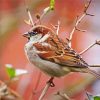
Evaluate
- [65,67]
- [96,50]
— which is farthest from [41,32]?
→ [96,50]

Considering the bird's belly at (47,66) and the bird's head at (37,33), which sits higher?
the bird's head at (37,33)

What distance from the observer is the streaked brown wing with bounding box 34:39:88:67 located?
2.40 m

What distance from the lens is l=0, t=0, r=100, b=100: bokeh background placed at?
2.33 m

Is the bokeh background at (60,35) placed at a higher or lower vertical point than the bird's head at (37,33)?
lower

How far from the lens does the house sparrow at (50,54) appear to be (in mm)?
2373

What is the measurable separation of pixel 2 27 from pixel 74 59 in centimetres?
38

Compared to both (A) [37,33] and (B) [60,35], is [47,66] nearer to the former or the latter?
(A) [37,33]

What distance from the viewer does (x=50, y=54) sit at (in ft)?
7.93

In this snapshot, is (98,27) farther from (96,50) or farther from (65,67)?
(65,67)

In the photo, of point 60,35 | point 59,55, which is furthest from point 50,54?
point 60,35

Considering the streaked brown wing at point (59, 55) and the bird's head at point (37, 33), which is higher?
the bird's head at point (37, 33)

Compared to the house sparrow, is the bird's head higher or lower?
higher

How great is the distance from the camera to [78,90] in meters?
2.17

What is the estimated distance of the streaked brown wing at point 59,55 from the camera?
7.89 ft
